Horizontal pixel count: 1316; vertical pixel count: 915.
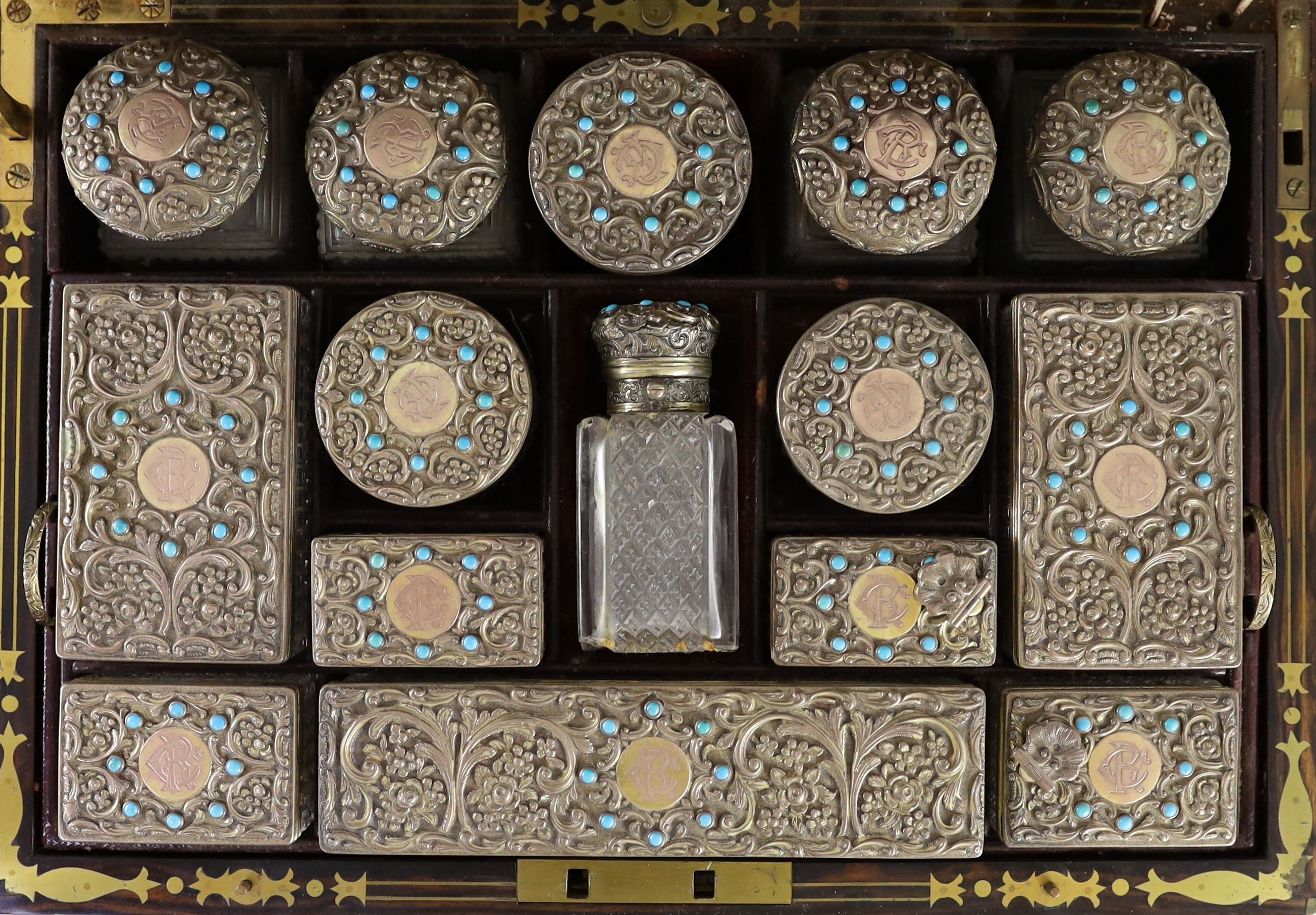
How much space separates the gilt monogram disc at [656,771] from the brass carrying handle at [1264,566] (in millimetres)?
860

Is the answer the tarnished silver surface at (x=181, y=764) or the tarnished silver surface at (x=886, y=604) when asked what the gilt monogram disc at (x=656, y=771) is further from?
the tarnished silver surface at (x=181, y=764)

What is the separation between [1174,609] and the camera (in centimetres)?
133

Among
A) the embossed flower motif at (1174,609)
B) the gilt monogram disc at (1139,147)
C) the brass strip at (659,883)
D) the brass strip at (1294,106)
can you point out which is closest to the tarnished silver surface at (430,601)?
the brass strip at (659,883)

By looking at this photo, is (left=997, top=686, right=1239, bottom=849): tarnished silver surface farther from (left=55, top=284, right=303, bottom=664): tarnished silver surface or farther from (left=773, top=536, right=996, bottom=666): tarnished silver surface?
(left=55, top=284, right=303, bottom=664): tarnished silver surface

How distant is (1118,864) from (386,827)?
3.60 feet

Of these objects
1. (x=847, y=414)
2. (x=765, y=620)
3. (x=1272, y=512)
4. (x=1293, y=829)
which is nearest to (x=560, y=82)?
(x=847, y=414)

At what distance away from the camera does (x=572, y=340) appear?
4.63 feet

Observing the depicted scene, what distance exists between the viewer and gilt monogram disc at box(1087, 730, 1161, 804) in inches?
52.7

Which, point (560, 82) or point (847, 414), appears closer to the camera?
point (847, 414)

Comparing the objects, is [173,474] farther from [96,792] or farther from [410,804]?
[410,804]

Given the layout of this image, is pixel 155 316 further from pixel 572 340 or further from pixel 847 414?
pixel 847 414

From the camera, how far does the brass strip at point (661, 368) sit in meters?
1.29

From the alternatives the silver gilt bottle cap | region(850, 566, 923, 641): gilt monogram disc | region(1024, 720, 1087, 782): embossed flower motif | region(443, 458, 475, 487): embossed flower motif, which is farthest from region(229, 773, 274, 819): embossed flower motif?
region(1024, 720, 1087, 782): embossed flower motif

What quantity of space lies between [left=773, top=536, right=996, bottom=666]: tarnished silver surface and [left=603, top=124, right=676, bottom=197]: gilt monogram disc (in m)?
0.54
